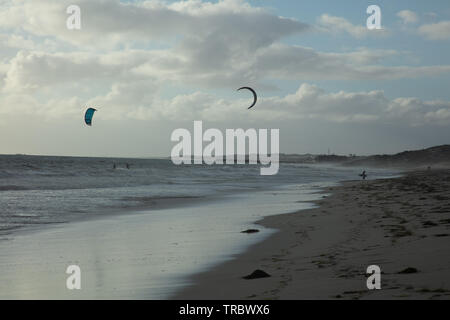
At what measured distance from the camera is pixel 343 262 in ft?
24.6

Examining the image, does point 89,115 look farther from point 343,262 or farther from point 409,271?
point 409,271

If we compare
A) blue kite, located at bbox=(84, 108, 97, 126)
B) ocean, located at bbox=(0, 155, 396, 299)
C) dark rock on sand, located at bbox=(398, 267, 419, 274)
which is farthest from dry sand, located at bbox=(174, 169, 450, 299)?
blue kite, located at bbox=(84, 108, 97, 126)

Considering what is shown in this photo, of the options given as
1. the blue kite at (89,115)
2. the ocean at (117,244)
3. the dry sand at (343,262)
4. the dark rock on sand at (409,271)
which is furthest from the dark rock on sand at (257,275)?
the blue kite at (89,115)

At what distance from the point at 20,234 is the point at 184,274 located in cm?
625

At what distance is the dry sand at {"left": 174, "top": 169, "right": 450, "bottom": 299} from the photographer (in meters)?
5.68

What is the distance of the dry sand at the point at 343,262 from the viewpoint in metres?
5.68

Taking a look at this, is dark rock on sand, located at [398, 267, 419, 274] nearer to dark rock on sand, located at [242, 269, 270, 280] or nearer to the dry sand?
the dry sand

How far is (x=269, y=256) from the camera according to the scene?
876 cm

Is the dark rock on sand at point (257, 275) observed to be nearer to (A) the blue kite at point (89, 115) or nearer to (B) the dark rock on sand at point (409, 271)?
(B) the dark rock on sand at point (409, 271)

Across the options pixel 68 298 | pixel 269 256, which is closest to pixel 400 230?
pixel 269 256

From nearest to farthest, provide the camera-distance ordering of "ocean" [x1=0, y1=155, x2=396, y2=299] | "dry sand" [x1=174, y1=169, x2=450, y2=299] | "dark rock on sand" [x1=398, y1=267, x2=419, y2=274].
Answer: "dry sand" [x1=174, y1=169, x2=450, y2=299] < "dark rock on sand" [x1=398, y1=267, x2=419, y2=274] < "ocean" [x1=0, y1=155, x2=396, y2=299]

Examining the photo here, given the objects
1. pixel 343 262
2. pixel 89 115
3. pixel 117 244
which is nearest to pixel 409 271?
pixel 343 262
